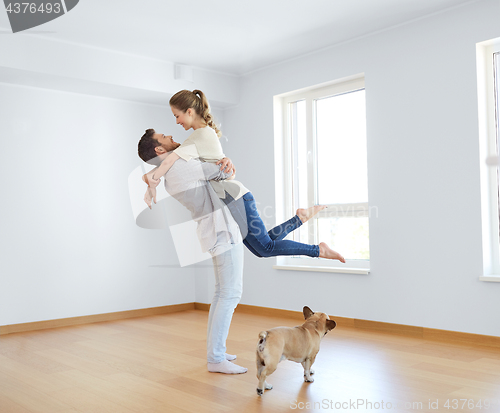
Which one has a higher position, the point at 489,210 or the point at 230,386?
the point at 489,210

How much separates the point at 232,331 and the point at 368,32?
2.68 m

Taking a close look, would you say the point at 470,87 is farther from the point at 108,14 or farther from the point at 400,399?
the point at 108,14

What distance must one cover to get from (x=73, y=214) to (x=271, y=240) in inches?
102

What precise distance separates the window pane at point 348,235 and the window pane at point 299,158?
28 centimetres

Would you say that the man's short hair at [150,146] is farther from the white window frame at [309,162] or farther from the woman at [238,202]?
the white window frame at [309,162]

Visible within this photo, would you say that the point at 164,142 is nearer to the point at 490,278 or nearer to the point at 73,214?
the point at 73,214

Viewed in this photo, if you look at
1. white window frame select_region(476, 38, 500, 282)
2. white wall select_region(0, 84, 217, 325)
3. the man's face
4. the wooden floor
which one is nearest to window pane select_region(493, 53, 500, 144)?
white window frame select_region(476, 38, 500, 282)

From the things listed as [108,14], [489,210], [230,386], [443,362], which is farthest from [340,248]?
[108,14]

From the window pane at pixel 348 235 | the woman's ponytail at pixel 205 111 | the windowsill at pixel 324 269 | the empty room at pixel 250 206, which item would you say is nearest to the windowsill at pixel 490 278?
the empty room at pixel 250 206

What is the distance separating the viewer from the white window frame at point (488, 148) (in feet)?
11.0

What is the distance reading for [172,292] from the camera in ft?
17.0

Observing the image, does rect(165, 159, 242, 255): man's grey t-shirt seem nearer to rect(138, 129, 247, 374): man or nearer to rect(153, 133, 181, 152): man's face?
rect(138, 129, 247, 374): man

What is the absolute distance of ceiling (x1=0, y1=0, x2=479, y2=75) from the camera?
137 inches

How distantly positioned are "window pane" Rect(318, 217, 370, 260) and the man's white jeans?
5.98ft
